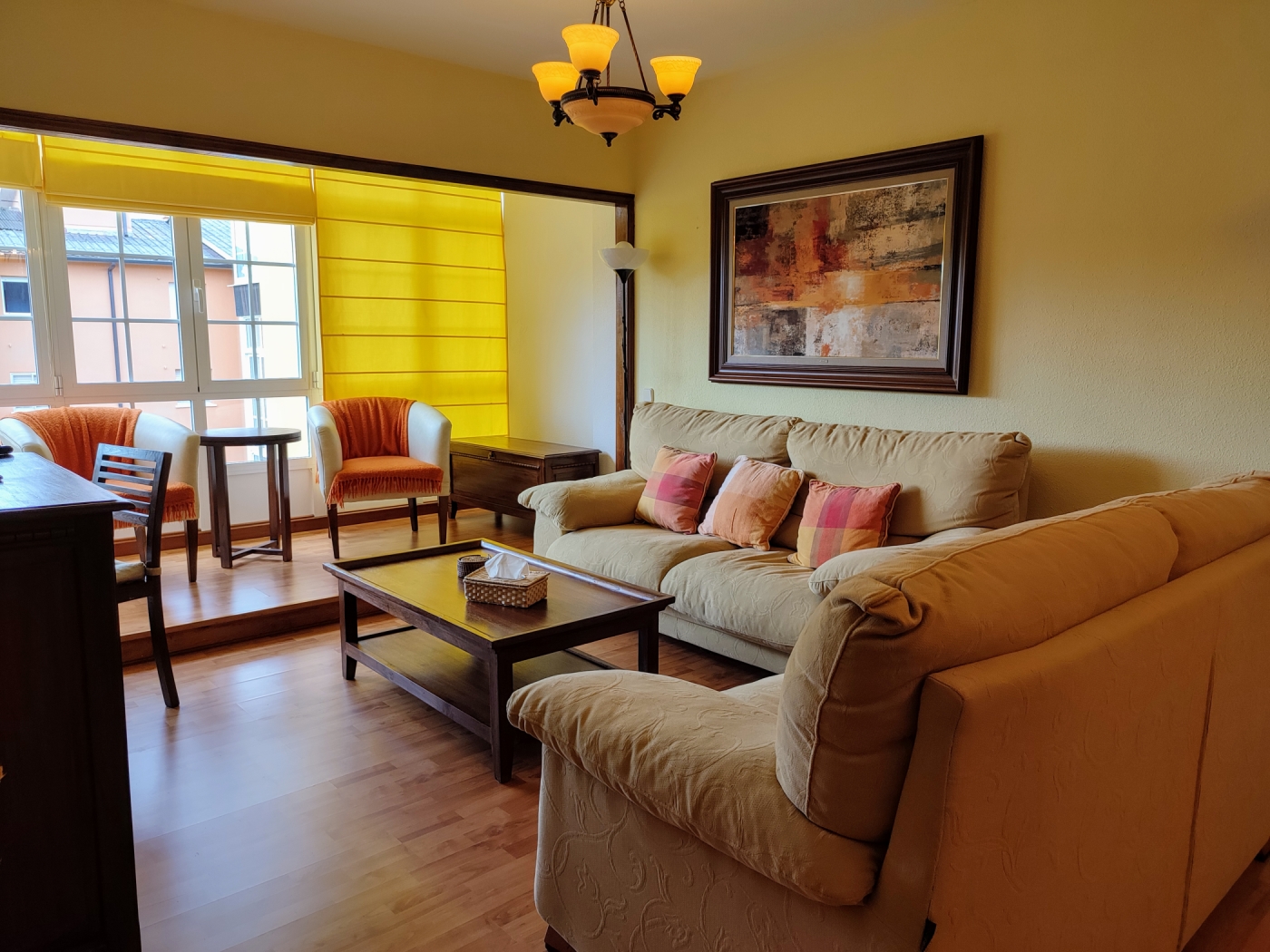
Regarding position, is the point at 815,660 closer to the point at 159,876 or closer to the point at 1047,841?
the point at 1047,841

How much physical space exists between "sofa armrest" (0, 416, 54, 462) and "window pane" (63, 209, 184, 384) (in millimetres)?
991

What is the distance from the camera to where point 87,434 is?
425cm

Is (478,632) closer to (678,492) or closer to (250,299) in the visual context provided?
(678,492)

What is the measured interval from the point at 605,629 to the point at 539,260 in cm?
372

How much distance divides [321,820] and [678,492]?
81.2 inches

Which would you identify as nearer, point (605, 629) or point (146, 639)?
point (605, 629)

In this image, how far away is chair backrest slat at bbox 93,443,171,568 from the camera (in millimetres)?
2859

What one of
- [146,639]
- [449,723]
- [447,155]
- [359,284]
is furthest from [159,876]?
[359,284]

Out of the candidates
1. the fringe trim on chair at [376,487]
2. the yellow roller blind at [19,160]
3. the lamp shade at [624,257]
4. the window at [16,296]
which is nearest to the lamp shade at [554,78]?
the lamp shade at [624,257]

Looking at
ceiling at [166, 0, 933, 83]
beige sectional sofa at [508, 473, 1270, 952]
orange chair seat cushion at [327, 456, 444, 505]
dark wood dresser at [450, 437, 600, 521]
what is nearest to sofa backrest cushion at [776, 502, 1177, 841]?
beige sectional sofa at [508, 473, 1270, 952]

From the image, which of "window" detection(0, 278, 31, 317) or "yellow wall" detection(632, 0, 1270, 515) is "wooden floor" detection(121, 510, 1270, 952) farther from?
"window" detection(0, 278, 31, 317)

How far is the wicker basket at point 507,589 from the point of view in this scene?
2773 mm

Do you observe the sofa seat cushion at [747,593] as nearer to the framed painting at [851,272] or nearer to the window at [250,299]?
the framed painting at [851,272]

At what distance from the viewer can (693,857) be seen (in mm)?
1410
